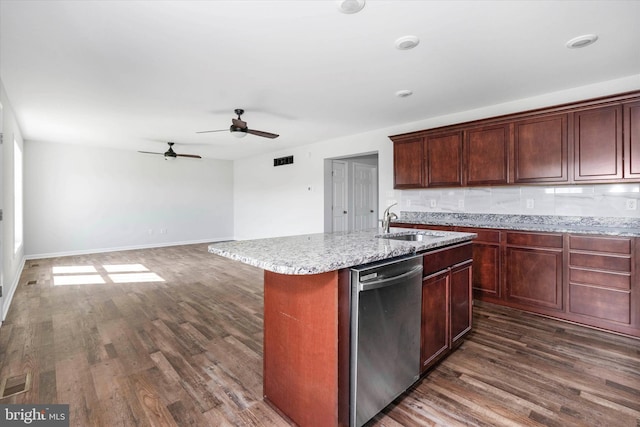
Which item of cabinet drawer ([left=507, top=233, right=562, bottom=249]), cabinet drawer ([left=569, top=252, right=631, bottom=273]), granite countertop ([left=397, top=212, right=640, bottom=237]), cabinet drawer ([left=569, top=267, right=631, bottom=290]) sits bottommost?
cabinet drawer ([left=569, top=267, right=631, bottom=290])

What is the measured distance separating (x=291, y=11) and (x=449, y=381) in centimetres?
270

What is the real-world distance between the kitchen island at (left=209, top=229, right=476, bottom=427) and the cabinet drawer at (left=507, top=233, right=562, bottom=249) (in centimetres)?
209

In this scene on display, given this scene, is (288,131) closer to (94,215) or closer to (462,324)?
(462,324)

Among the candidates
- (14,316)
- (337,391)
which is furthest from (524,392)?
(14,316)

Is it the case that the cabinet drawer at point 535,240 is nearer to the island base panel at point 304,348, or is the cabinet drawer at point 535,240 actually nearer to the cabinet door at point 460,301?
the cabinet door at point 460,301

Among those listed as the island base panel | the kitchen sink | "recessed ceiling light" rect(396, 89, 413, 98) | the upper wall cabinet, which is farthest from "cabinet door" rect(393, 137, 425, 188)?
the island base panel

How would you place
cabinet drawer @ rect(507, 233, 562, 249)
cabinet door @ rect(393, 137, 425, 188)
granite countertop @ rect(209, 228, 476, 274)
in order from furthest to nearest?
1. cabinet door @ rect(393, 137, 425, 188)
2. cabinet drawer @ rect(507, 233, 562, 249)
3. granite countertop @ rect(209, 228, 476, 274)

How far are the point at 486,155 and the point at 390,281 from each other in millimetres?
2863

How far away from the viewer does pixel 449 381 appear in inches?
80.2

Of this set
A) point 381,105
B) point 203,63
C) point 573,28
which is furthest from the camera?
point 381,105

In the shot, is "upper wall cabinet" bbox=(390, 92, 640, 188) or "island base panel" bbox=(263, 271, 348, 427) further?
"upper wall cabinet" bbox=(390, 92, 640, 188)

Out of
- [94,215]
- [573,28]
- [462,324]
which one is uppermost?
[573,28]

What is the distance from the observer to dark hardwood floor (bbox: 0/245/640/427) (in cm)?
172

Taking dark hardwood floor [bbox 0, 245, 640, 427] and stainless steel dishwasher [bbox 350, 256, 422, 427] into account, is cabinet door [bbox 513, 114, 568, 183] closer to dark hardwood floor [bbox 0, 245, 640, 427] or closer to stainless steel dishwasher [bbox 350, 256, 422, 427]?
dark hardwood floor [bbox 0, 245, 640, 427]
